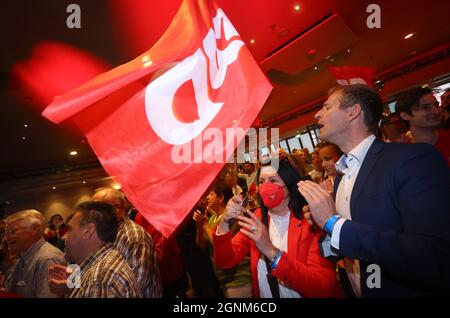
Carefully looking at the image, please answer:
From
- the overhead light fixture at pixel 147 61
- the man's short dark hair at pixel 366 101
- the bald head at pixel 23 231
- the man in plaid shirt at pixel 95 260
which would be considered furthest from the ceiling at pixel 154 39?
the bald head at pixel 23 231

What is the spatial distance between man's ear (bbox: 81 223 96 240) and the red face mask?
1.17m

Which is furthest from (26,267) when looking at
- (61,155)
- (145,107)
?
(61,155)

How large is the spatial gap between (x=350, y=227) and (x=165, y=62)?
1122mm

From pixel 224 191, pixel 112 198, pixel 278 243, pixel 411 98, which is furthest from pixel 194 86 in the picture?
pixel 411 98

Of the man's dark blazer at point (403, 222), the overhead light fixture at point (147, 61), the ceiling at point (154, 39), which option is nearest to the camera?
the man's dark blazer at point (403, 222)

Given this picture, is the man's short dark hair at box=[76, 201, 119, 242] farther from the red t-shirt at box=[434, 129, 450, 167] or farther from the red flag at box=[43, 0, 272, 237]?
the red t-shirt at box=[434, 129, 450, 167]

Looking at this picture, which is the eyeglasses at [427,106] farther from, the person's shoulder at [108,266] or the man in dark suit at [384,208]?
the person's shoulder at [108,266]

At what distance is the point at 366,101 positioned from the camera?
4.96 ft

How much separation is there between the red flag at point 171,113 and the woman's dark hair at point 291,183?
782 mm

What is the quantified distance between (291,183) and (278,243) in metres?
0.43

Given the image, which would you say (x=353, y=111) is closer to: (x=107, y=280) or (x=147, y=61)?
(x=147, y=61)

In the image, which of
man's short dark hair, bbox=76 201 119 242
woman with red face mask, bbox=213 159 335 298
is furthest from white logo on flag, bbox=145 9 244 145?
man's short dark hair, bbox=76 201 119 242

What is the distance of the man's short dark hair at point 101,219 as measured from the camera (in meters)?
1.88

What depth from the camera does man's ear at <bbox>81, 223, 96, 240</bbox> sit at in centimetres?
184
